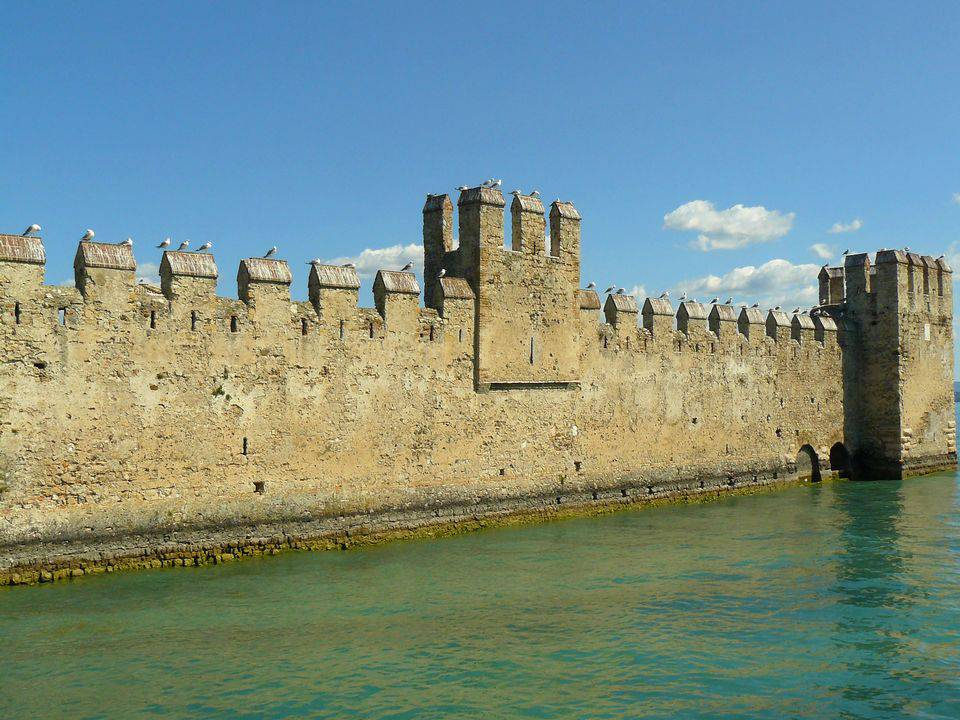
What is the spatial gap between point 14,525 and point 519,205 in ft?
33.4

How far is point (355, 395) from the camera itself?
1561 cm

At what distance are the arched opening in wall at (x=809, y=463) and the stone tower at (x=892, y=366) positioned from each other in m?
1.61

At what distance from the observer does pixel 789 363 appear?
2402cm

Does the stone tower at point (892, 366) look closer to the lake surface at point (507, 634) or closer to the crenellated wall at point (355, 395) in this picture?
the crenellated wall at point (355, 395)

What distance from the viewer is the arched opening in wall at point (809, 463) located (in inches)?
958

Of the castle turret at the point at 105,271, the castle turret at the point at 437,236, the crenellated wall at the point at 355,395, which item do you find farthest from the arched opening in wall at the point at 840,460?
the castle turret at the point at 105,271

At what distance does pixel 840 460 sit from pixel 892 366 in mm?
2831

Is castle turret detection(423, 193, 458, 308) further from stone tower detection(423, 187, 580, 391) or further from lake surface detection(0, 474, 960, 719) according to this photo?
lake surface detection(0, 474, 960, 719)

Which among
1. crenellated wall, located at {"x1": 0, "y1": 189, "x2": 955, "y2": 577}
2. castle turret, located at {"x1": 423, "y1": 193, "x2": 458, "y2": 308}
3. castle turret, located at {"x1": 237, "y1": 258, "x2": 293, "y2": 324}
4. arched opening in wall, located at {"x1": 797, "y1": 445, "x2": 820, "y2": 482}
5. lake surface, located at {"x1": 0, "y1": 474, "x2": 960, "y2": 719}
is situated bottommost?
lake surface, located at {"x1": 0, "y1": 474, "x2": 960, "y2": 719}

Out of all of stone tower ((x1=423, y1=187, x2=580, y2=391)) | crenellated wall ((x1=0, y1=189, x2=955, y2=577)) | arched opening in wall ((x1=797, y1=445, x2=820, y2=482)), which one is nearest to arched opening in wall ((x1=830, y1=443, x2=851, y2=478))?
arched opening in wall ((x1=797, y1=445, x2=820, y2=482))

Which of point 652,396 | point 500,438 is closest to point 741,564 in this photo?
point 500,438

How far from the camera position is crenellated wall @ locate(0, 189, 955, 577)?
12.6 meters

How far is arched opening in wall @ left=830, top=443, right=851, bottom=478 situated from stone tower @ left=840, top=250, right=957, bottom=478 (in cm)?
32

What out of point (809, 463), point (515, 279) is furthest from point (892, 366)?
point (515, 279)
